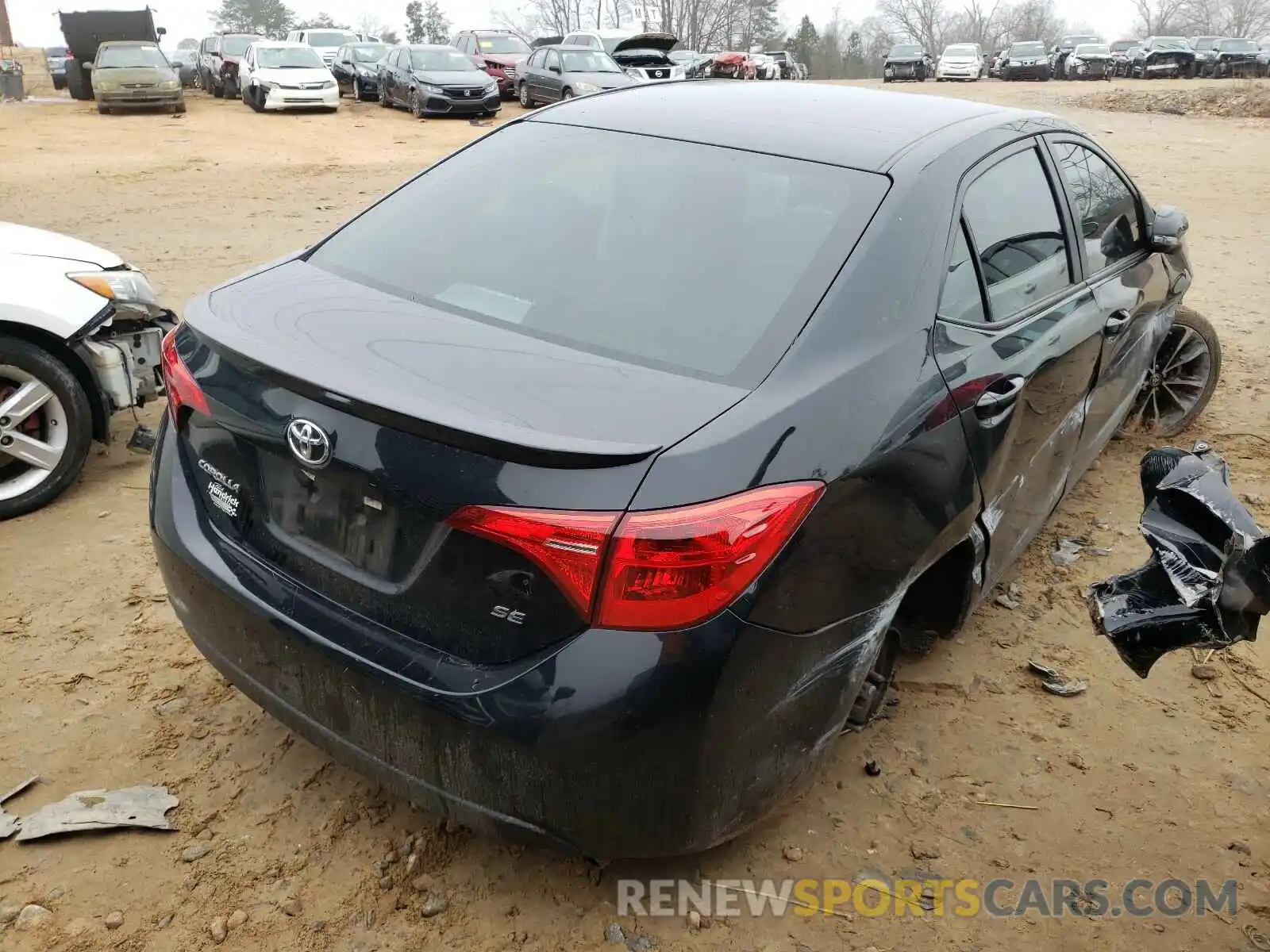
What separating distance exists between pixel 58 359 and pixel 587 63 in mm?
19692

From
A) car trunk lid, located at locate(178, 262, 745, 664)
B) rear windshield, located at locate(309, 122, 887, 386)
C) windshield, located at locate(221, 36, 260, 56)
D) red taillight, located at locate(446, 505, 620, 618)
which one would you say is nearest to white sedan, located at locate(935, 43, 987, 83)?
windshield, located at locate(221, 36, 260, 56)

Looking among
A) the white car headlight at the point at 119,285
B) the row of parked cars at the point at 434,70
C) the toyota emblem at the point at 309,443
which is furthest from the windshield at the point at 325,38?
the toyota emblem at the point at 309,443

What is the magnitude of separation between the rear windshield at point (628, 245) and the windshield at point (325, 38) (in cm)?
2974

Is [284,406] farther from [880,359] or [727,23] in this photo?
[727,23]

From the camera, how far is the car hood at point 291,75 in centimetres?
2147

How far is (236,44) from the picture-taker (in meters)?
26.3

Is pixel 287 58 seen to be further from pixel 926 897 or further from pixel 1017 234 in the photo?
pixel 926 897

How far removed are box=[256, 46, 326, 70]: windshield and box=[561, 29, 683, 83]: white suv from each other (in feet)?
22.8

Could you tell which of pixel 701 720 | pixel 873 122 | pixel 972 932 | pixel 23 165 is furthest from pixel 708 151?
pixel 23 165

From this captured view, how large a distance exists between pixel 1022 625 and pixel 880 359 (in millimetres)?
1858

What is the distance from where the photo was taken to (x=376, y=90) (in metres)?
24.7

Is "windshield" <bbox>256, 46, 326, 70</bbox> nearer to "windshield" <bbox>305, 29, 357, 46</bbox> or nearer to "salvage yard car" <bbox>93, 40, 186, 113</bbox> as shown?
"salvage yard car" <bbox>93, 40, 186, 113</bbox>

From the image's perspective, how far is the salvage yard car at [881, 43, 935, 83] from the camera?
3888cm

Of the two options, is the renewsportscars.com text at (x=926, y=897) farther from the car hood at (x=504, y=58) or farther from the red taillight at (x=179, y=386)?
the car hood at (x=504, y=58)
